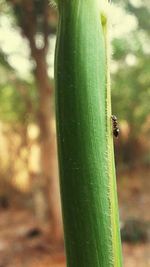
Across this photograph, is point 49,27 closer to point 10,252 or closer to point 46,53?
point 46,53

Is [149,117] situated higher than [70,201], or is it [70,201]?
[149,117]

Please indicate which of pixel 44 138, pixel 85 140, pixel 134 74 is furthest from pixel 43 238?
pixel 85 140

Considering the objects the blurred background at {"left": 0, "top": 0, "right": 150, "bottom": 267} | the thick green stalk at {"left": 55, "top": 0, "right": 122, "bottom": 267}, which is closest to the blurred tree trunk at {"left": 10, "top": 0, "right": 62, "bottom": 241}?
the blurred background at {"left": 0, "top": 0, "right": 150, "bottom": 267}

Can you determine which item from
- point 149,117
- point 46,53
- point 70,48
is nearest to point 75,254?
point 70,48

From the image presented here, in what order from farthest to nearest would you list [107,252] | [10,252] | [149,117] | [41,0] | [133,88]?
[149,117], [133,88], [10,252], [41,0], [107,252]

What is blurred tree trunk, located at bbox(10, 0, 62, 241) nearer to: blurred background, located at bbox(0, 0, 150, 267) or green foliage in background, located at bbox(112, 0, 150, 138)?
blurred background, located at bbox(0, 0, 150, 267)

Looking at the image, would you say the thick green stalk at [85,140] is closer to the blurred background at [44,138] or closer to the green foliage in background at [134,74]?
the blurred background at [44,138]

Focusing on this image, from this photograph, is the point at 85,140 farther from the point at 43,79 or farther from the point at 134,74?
the point at 134,74
